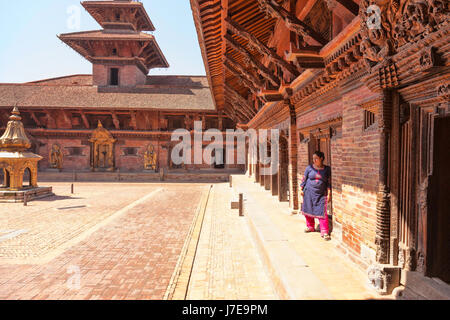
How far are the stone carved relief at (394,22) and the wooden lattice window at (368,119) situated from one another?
0.68m

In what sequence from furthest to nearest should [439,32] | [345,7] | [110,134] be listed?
[110,134] → [345,7] → [439,32]

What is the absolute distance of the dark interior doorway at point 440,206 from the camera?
2.75 metres

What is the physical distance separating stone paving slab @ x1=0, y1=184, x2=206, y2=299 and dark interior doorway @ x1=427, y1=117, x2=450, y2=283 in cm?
315

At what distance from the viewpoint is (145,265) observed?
4676mm

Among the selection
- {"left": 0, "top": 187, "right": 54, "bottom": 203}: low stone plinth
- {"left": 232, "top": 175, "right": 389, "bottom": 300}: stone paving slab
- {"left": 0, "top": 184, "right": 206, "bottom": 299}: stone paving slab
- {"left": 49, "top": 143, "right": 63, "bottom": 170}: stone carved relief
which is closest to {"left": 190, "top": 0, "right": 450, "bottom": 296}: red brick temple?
{"left": 232, "top": 175, "right": 389, "bottom": 300}: stone paving slab

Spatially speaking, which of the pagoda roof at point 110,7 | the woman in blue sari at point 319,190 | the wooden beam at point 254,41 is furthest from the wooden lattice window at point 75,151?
the woman in blue sari at point 319,190

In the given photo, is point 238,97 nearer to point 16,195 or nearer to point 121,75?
point 16,195

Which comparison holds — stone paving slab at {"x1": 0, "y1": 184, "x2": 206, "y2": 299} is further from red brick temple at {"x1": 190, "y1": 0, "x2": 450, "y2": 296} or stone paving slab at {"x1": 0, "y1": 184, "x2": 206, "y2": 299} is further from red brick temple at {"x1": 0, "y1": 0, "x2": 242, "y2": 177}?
red brick temple at {"x1": 0, "y1": 0, "x2": 242, "y2": 177}

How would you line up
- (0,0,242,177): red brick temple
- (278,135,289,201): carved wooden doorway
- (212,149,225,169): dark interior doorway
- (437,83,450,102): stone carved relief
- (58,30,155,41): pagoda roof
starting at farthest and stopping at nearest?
(58,30,155,41): pagoda roof, (212,149,225,169): dark interior doorway, (0,0,242,177): red brick temple, (278,135,289,201): carved wooden doorway, (437,83,450,102): stone carved relief

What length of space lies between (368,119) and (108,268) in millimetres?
4393

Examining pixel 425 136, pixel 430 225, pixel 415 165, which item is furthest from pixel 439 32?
pixel 430 225

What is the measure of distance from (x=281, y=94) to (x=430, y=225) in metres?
5.06

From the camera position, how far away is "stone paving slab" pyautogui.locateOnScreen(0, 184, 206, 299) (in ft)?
12.4

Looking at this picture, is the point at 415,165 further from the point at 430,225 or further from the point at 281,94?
the point at 281,94
